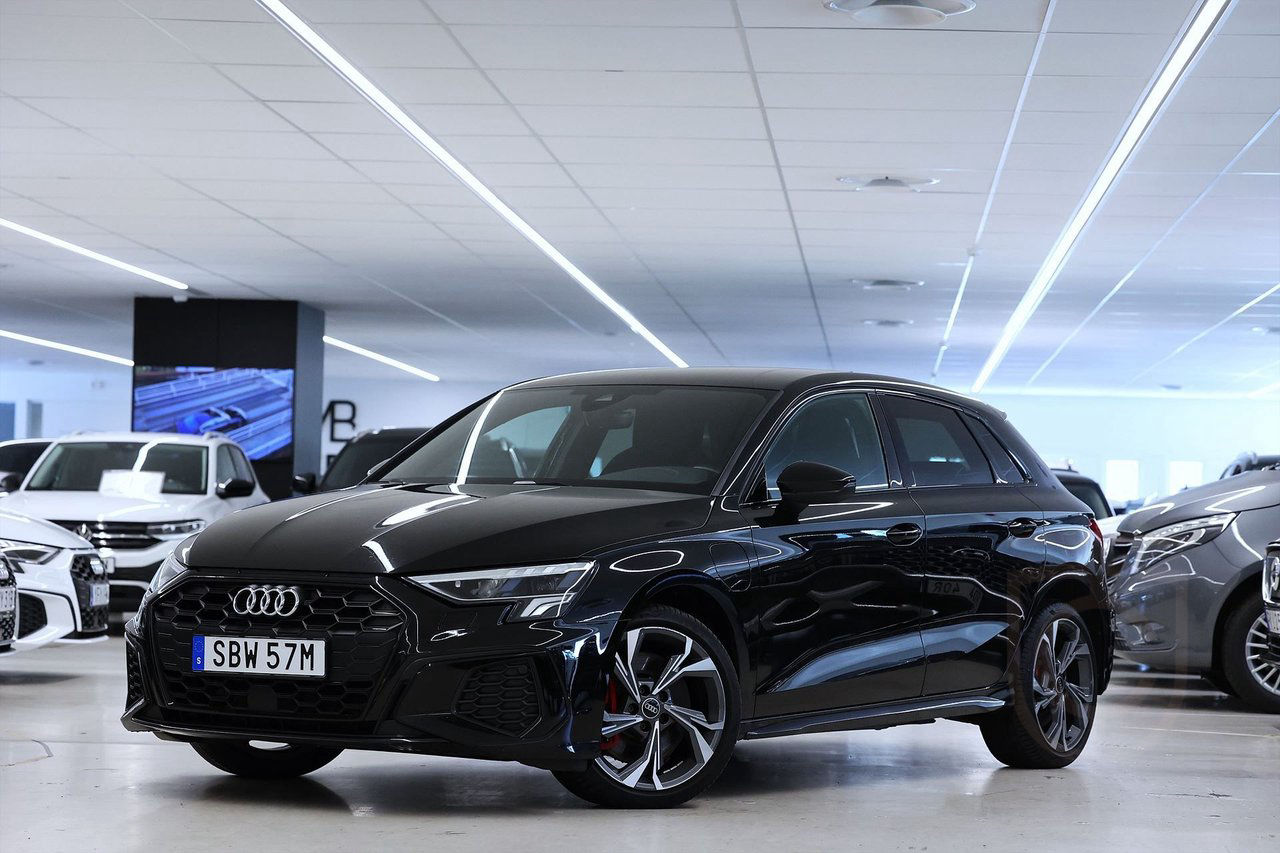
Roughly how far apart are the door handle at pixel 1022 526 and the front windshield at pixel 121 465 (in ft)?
27.5

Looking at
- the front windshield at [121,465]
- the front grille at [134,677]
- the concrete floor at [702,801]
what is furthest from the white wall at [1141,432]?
the front grille at [134,677]

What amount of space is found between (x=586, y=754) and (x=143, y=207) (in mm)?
11385

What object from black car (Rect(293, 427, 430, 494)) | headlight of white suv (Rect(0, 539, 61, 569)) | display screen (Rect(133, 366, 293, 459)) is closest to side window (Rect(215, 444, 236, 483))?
black car (Rect(293, 427, 430, 494))

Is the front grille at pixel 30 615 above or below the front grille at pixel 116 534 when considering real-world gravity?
below

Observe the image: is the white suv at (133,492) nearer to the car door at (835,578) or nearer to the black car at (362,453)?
the black car at (362,453)

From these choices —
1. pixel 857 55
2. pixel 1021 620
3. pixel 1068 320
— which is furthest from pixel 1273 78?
pixel 1068 320

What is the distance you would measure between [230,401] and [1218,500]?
15.8m

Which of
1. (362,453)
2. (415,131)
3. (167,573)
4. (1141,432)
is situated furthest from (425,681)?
(1141,432)

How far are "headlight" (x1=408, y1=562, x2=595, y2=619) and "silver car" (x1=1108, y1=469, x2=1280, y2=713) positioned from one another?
5.08 m

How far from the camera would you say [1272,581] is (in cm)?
721

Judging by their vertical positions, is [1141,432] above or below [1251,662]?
above

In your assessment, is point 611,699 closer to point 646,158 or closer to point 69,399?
point 646,158

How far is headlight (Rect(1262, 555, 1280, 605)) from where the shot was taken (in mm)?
7145

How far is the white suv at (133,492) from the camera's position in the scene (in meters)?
12.1
